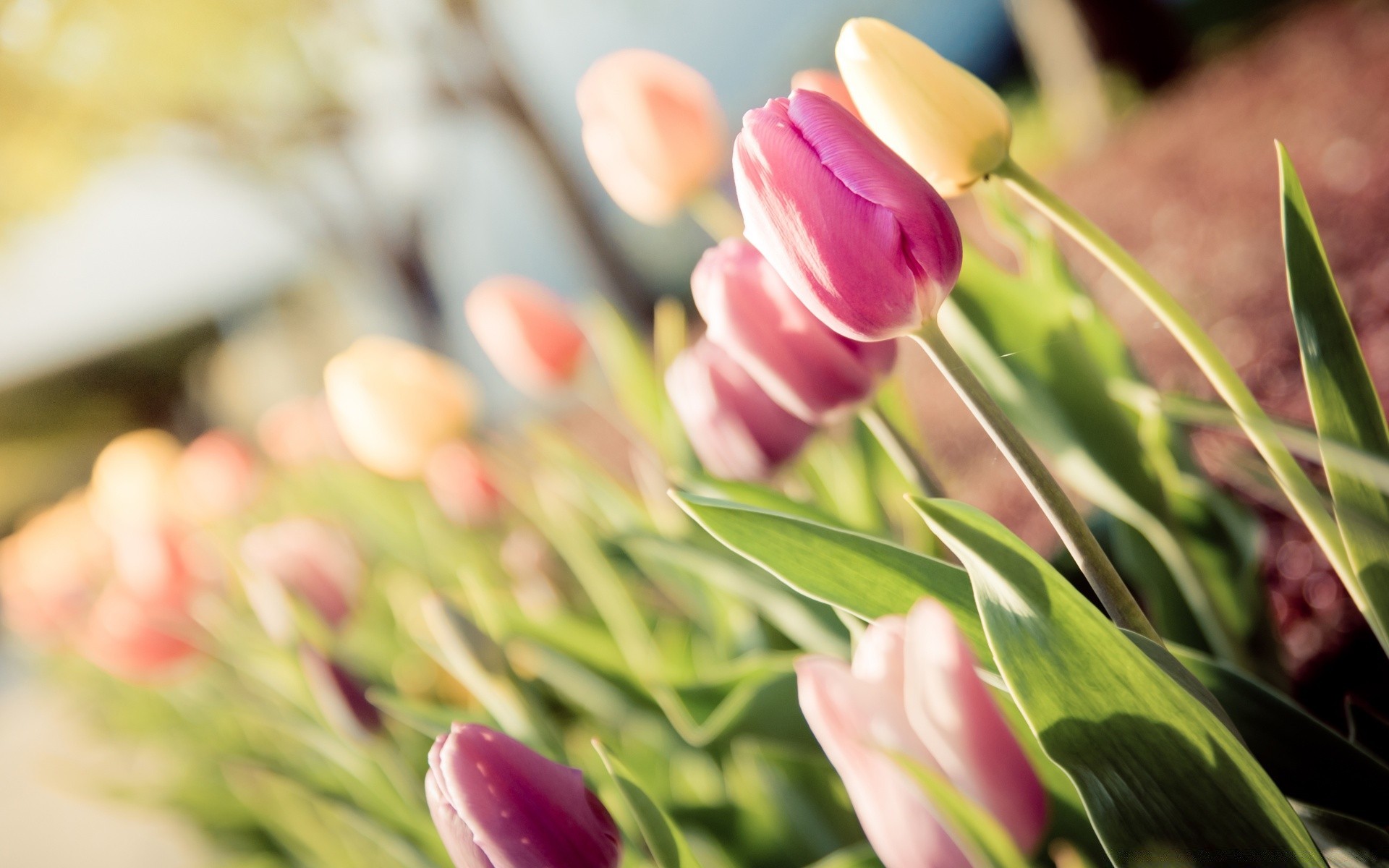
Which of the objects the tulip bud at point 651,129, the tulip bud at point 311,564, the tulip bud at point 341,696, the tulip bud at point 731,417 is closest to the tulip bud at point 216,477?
the tulip bud at point 311,564

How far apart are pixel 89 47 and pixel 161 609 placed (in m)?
5.09

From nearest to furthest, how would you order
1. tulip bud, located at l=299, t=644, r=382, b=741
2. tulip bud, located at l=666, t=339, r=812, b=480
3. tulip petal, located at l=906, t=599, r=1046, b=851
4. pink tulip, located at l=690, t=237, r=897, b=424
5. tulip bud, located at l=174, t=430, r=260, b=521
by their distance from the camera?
1. tulip petal, located at l=906, t=599, r=1046, b=851
2. pink tulip, located at l=690, t=237, r=897, b=424
3. tulip bud, located at l=666, t=339, r=812, b=480
4. tulip bud, located at l=299, t=644, r=382, b=741
5. tulip bud, located at l=174, t=430, r=260, b=521

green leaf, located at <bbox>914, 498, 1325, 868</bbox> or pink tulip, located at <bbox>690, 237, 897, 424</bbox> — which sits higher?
pink tulip, located at <bbox>690, 237, 897, 424</bbox>

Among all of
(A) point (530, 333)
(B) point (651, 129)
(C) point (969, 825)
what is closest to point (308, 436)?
(A) point (530, 333)

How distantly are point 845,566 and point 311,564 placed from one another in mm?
964

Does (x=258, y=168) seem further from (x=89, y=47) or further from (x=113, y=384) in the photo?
(x=113, y=384)

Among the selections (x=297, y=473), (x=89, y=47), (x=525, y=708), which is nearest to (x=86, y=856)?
(x=297, y=473)

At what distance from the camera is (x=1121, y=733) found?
13.7 inches

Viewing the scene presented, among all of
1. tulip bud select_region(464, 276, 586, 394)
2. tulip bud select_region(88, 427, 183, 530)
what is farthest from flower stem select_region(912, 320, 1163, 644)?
tulip bud select_region(88, 427, 183, 530)

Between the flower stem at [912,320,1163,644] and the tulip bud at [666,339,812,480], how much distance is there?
267mm

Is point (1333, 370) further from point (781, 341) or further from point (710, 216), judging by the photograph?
point (710, 216)

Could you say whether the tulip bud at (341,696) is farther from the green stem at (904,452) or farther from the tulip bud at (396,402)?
the green stem at (904,452)

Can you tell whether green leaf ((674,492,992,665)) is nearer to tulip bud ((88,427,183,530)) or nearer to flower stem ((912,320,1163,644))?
flower stem ((912,320,1163,644))

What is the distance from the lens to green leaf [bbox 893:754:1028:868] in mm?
326
